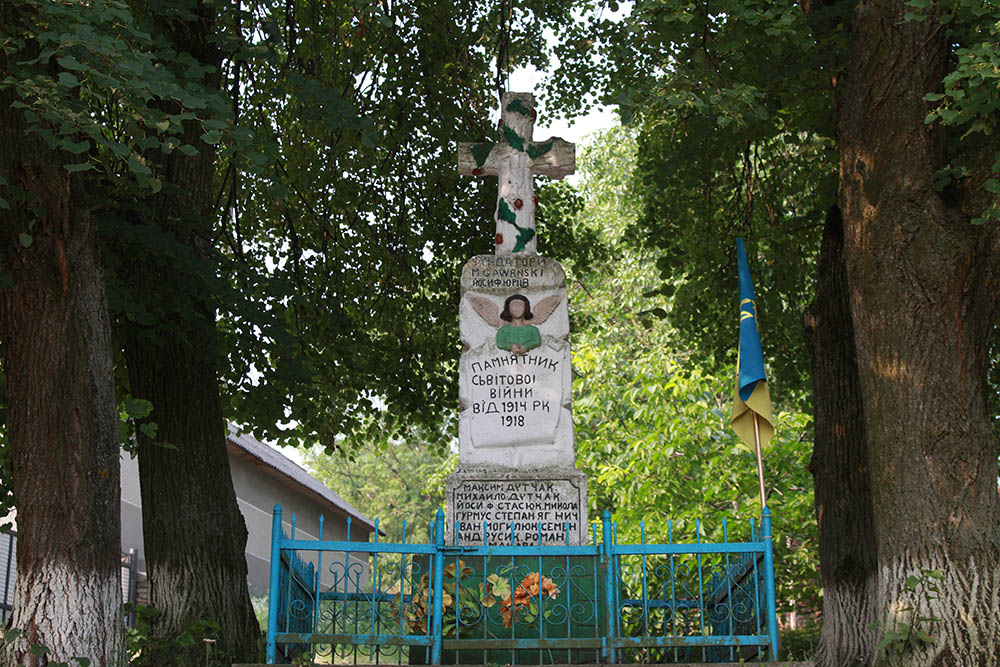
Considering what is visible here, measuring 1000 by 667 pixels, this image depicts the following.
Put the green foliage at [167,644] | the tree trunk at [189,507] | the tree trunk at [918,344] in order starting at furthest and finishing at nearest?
the tree trunk at [189,507], the green foliage at [167,644], the tree trunk at [918,344]

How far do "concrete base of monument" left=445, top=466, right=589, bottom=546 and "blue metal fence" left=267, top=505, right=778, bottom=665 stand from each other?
1.39 feet

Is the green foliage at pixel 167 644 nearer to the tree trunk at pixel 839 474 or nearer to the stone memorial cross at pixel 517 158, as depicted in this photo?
the stone memorial cross at pixel 517 158

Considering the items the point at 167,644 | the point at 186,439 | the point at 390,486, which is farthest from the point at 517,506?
the point at 390,486

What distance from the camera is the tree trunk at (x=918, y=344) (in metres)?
6.56

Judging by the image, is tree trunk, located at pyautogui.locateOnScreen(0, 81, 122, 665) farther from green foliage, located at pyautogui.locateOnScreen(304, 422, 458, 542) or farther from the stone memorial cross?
green foliage, located at pyautogui.locateOnScreen(304, 422, 458, 542)

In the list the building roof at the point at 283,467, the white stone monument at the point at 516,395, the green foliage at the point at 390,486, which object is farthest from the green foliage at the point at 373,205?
the green foliage at the point at 390,486

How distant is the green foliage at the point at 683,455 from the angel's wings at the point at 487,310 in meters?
4.38

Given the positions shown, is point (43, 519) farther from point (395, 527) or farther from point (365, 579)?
point (395, 527)

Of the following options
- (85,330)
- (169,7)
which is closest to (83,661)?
(85,330)

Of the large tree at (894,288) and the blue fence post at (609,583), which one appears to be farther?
the blue fence post at (609,583)

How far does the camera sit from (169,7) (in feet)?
27.0

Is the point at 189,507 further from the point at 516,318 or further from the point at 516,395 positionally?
the point at 516,318

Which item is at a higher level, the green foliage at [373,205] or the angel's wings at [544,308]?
the green foliage at [373,205]

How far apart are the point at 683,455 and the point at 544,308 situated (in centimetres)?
865
